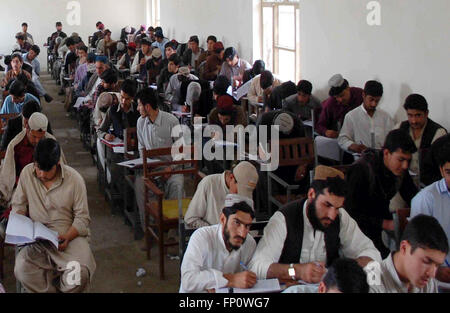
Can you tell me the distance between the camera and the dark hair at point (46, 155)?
3336 mm

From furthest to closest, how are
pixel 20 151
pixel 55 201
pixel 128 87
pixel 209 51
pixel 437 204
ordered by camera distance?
pixel 209 51 < pixel 128 87 < pixel 20 151 < pixel 55 201 < pixel 437 204

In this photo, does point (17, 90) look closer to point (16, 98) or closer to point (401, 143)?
point (16, 98)

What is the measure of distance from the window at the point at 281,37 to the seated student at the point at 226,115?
2.31 meters

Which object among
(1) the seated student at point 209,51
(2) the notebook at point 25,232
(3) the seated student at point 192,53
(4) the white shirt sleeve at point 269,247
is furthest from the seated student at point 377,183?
(3) the seated student at point 192,53

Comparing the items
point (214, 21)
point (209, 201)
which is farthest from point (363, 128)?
point (214, 21)

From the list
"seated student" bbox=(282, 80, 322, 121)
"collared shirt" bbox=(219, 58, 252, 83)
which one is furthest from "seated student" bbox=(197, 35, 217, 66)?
"seated student" bbox=(282, 80, 322, 121)

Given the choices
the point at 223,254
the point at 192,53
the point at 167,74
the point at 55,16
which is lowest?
the point at 223,254

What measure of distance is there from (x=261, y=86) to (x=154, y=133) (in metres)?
2.11

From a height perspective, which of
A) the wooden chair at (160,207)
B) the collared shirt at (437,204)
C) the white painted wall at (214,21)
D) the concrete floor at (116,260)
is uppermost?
the white painted wall at (214,21)

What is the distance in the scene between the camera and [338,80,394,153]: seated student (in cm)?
508

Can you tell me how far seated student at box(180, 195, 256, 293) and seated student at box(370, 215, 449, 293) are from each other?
516 millimetres

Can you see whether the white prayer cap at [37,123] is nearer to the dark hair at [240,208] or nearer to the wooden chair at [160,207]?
the wooden chair at [160,207]

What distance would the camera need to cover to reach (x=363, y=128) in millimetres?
5102
